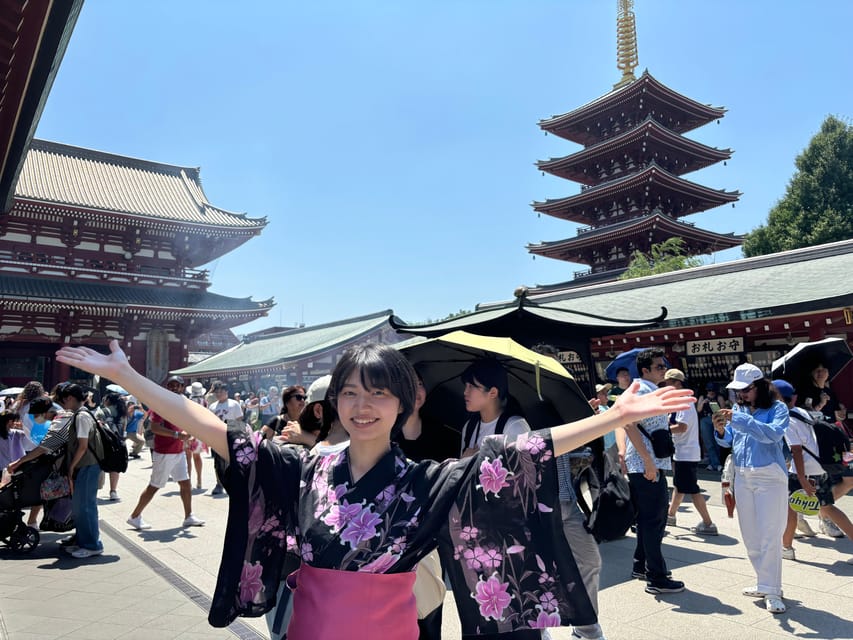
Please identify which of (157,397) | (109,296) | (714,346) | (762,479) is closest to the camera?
(157,397)

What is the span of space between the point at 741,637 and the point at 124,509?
704 centimetres

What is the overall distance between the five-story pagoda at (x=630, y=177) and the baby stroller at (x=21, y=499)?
21075 millimetres

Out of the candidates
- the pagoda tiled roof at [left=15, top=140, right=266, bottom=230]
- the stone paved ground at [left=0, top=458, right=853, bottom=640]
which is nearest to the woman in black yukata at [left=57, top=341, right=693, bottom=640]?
the stone paved ground at [left=0, top=458, right=853, bottom=640]

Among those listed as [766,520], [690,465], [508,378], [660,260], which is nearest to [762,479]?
[766,520]

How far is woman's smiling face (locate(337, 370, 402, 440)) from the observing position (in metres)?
1.68

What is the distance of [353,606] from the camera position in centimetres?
151

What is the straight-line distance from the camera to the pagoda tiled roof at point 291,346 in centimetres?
1864

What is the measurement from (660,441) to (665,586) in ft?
3.17

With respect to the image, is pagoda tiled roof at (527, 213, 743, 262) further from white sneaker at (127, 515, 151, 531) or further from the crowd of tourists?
the crowd of tourists

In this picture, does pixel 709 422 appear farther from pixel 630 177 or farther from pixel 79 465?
pixel 630 177

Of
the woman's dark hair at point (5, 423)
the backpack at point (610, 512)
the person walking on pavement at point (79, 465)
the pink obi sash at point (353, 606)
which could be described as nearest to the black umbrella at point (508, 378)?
the backpack at point (610, 512)

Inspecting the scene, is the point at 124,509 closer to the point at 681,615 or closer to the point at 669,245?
the point at 681,615

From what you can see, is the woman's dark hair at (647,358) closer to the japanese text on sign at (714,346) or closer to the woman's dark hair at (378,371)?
the woman's dark hair at (378,371)

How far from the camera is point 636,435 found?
381cm
